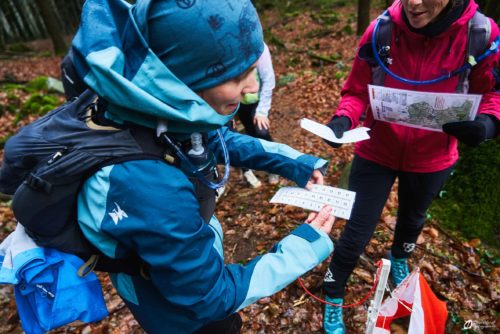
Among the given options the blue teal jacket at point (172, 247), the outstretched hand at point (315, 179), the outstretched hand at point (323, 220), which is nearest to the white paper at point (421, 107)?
the outstretched hand at point (315, 179)

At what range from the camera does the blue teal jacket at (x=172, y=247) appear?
1.19m

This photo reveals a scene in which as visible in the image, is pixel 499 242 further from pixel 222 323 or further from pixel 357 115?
pixel 222 323

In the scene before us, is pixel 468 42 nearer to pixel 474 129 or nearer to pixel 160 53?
pixel 474 129

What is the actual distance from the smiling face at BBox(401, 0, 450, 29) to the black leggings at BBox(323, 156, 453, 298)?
106 centimetres

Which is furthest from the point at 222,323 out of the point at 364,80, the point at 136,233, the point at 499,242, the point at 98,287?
the point at 499,242

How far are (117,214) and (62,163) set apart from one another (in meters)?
0.28

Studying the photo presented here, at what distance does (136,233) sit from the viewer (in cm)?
122

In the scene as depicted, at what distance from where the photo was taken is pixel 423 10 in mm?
1923

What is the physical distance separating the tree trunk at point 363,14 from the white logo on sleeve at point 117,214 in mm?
11305

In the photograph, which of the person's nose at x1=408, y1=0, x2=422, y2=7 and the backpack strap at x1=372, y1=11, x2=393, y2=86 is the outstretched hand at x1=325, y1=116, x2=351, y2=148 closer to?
the backpack strap at x1=372, y1=11, x2=393, y2=86

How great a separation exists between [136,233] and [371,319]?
163cm

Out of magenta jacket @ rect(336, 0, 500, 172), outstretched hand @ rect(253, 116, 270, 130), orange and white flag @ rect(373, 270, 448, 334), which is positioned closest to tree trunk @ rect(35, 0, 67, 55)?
outstretched hand @ rect(253, 116, 270, 130)

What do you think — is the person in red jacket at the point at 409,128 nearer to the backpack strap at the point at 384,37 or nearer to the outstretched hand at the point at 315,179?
the backpack strap at the point at 384,37

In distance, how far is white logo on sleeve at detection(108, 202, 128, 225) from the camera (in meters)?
1.20
